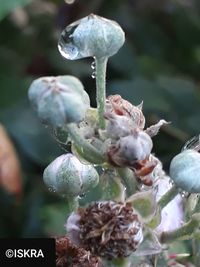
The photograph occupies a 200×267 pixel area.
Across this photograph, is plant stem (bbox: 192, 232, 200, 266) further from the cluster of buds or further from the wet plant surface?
the cluster of buds

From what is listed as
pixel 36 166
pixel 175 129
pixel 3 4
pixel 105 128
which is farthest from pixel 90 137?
pixel 36 166

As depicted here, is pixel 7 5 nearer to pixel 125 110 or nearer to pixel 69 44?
pixel 69 44

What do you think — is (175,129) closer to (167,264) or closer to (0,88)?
(0,88)

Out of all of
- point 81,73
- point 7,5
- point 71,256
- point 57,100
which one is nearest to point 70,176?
point 71,256

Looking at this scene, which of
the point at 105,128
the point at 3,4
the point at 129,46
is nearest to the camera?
the point at 105,128

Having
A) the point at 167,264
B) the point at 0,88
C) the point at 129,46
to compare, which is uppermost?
the point at 129,46

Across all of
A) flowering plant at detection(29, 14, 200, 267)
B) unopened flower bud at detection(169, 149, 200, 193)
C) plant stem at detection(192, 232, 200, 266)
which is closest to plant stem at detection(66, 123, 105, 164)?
flowering plant at detection(29, 14, 200, 267)
